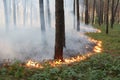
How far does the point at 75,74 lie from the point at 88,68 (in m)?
1.46

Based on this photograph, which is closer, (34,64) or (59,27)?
(34,64)

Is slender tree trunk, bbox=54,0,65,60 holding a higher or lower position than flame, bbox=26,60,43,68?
higher

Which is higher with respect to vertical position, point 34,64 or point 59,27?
point 59,27

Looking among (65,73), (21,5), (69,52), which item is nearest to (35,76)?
(65,73)

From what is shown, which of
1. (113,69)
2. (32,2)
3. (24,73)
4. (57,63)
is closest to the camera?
(24,73)

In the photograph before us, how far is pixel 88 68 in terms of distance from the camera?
11977 mm

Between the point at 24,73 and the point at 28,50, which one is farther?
the point at 28,50

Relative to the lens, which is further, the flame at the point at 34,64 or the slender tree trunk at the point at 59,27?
the slender tree trunk at the point at 59,27

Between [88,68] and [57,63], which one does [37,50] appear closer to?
[57,63]

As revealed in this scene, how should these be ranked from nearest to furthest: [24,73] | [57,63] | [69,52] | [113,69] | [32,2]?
[24,73]
[113,69]
[57,63]
[69,52]
[32,2]

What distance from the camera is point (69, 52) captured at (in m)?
17.7

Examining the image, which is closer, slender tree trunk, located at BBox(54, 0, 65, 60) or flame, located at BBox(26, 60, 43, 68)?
flame, located at BBox(26, 60, 43, 68)

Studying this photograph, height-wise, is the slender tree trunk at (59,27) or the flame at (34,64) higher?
the slender tree trunk at (59,27)

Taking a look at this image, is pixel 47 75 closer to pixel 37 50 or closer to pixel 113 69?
pixel 113 69
